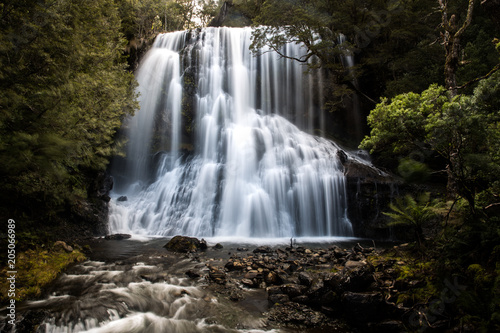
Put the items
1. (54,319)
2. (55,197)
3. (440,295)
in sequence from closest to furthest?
(440,295) < (54,319) < (55,197)

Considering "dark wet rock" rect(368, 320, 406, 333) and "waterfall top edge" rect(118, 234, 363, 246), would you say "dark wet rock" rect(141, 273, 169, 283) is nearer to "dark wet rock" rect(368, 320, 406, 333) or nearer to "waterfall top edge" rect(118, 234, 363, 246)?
"waterfall top edge" rect(118, 234, 363, 246)

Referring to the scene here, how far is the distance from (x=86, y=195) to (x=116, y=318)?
9.49 m

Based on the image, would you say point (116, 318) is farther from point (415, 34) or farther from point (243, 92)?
point (415, 34)

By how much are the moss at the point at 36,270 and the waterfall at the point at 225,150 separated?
5864 millimetres

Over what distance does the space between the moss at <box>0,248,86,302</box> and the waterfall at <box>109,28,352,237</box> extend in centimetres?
586

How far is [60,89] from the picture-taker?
602 cm

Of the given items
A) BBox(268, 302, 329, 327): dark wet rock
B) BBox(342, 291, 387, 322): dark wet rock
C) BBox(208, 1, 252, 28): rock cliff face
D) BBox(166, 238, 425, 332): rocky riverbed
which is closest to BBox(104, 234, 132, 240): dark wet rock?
BBox(166, 238, 425, 332): rocky riverbed

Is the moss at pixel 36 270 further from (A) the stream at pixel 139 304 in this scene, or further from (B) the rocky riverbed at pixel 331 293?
(B) the rocky riverbed at pixel 331 293

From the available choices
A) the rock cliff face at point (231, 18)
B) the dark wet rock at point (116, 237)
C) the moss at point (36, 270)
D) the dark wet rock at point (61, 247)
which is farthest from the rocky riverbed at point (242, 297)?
the rock cliff face at point (231, 18)

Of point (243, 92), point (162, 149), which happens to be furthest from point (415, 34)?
point (162, 149)

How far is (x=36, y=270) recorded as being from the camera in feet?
18.9

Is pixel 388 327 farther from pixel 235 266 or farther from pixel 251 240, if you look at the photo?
pixel 251 240

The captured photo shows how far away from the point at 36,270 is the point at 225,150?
1290 centimetres

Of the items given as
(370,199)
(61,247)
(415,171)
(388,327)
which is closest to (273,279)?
(388,327)
